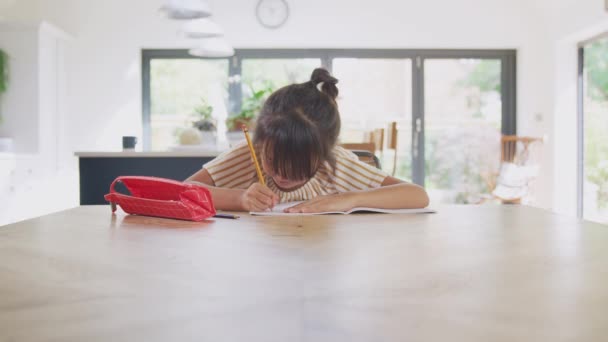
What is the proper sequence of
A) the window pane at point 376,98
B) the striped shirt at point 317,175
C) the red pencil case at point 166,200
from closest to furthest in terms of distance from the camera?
the red pencil case at point 166,200 → the striped shirt at point 317,175 → the window pane at point 376,98

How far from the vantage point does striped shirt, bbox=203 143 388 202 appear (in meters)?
1.57

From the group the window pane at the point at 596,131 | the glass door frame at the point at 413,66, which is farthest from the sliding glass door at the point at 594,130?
the glass door frame at the point at 413,66

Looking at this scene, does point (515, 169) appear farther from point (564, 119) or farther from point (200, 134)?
point (200, 134)

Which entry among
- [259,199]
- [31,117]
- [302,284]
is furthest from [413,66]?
[302,284]

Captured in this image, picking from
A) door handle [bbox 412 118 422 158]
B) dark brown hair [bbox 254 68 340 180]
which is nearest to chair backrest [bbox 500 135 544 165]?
door handle [bbox 412 118 422 158]

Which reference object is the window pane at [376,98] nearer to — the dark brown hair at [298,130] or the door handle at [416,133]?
the door handle at [416,133]

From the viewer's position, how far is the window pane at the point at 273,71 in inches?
224

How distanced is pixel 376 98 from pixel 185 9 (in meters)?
3.02

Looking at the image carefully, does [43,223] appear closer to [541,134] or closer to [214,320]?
[214,320]

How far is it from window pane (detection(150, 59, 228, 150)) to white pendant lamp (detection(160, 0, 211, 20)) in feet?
8.15

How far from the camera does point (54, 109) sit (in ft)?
17.0

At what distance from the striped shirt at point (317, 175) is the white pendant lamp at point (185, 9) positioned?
5.56 ft

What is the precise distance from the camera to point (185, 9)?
312cm

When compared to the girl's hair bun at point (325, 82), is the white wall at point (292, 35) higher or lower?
higher
